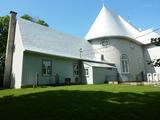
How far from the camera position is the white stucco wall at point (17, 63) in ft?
56.9

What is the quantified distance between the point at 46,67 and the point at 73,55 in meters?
4.53

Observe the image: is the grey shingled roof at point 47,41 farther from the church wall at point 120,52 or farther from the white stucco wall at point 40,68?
the church wall at point 120,52

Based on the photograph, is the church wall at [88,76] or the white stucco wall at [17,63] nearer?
the white stucco wall at [17,63]

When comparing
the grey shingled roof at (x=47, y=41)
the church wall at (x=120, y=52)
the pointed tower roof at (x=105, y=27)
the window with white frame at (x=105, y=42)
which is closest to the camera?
the grey shingled roof at (x=47, y=41)

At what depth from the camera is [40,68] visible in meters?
18.7

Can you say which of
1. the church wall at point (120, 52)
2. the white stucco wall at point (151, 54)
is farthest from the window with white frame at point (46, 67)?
the white stucco wall at point (151, 54)

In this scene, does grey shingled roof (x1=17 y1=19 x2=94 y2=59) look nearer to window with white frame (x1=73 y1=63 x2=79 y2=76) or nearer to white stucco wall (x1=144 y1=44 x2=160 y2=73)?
window with white frame (x1=73 y1=63 x2=79 y2=76)

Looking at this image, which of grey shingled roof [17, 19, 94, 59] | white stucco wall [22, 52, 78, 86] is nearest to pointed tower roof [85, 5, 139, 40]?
grey shingled roof [17, 19, 94, 59]

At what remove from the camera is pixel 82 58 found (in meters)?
23.6

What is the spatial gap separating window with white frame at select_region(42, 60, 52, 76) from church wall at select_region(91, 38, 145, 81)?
35.3ft

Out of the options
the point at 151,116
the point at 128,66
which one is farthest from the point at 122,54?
the point at 151,116

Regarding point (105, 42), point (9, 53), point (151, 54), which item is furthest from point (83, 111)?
point (151, 54)

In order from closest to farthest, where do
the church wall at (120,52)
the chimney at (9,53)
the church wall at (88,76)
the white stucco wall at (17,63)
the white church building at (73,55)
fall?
1. the white stucco wall at (17,63)
2. the white church building at (73,55)
3. the chimney at (9,53)
4. the church wall at (88,76)
5. the church wall at (120,52)

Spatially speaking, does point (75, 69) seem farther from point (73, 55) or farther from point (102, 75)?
point (102, 75)
